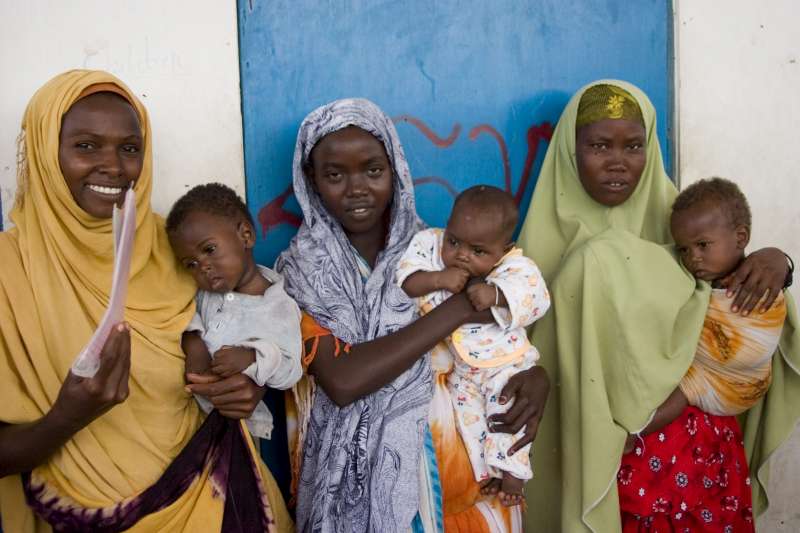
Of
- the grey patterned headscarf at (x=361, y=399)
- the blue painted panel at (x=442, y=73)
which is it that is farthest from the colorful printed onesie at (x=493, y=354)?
the blue painted panel at (x=442, y=73)

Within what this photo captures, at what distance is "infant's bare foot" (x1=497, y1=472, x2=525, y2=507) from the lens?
2.19m

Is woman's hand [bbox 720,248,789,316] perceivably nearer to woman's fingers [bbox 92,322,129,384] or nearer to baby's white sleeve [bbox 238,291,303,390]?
baby's white sleeve [bbox 238,291,303,390]

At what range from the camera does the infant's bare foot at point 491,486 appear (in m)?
2.23

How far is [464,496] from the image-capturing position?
227cm

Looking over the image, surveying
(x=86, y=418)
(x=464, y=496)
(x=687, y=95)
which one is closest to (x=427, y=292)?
(x=464, y=496)

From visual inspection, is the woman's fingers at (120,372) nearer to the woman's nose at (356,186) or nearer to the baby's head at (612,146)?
the woman's nose at (356,186)

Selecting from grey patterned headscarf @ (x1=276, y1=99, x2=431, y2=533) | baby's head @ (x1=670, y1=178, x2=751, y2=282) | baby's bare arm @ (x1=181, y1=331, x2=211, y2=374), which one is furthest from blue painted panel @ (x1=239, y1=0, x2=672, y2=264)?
baby's head @ (x1=670, y1=178, x2=751, y2=282)

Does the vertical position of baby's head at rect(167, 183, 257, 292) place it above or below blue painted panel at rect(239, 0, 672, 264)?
below

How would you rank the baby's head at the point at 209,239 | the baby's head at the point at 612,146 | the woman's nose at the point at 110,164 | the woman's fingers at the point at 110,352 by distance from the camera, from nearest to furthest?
the woman's fingers at the point at 110,352 → the woman's nose at the point at 110,164 → the baby's head at the point at 209,239 → the baby's head at the point at 612,146

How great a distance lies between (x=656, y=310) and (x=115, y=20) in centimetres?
195

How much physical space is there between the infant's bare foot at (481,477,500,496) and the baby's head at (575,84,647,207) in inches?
39.2

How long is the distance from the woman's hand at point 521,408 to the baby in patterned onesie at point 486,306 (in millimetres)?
19

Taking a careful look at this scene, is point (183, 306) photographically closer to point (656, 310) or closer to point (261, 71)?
point (261, 71)

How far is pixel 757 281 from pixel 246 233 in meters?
1.52
